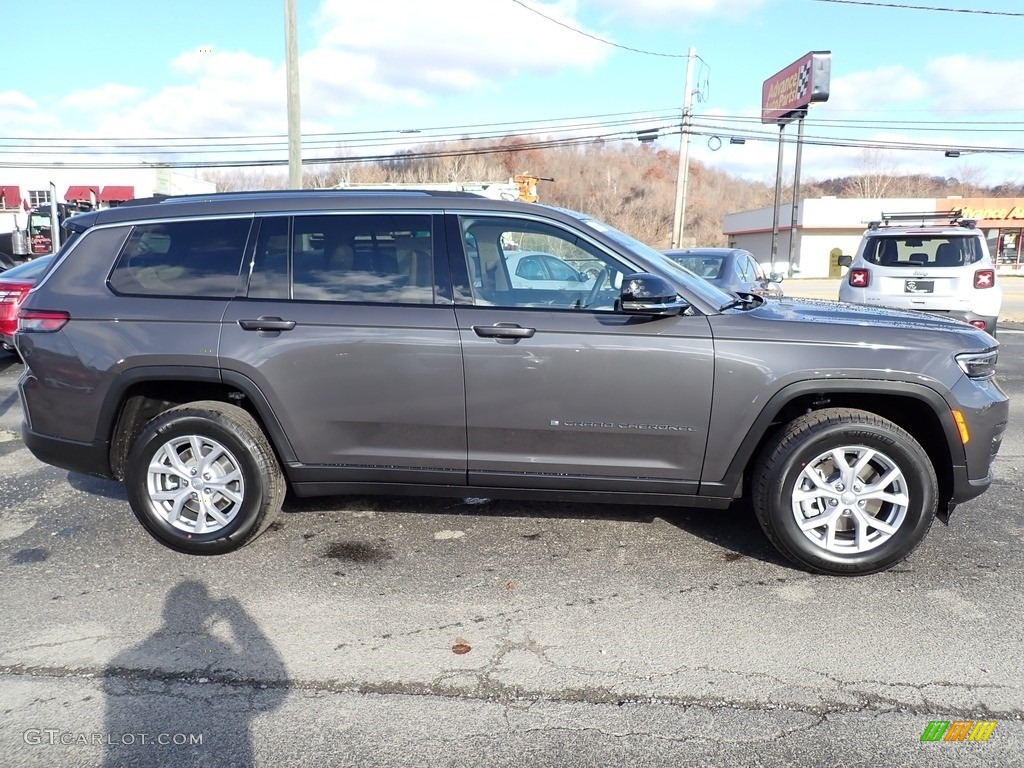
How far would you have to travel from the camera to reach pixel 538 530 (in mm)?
4438

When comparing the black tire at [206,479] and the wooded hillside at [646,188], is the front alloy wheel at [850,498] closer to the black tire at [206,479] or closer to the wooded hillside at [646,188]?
the black tire at [206,479]

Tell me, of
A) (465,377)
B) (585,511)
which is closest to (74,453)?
(465,377)

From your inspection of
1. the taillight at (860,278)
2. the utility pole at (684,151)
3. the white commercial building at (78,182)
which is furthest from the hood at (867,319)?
the white commercial building at (78,182)

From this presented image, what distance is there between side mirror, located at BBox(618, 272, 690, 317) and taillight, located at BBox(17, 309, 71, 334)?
2.93 meters

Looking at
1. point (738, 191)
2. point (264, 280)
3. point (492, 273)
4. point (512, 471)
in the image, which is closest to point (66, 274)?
point (264, 280)

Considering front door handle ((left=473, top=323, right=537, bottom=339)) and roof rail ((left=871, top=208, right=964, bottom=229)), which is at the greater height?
roof rail ((left=871, top=208, right=964, bottom=229))

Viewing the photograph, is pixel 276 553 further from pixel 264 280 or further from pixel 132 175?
pixel 132 175

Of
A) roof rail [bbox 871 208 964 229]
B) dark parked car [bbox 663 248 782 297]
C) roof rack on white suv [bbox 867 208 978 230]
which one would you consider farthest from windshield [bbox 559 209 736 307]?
roof rail [bbox 871 208 964 229]

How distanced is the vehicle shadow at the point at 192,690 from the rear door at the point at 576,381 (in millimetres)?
1379

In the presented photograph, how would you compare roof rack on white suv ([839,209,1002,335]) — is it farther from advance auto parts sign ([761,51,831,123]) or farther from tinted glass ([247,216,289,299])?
advance auto parts sign ([761,51,831,123])

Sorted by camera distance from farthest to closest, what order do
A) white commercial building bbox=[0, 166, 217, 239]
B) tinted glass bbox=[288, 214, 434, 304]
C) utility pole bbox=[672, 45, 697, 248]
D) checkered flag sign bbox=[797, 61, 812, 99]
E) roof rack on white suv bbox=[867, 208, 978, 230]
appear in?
1. white commercial building bbox=[0, 166, 217, 239]
2. checkered flag sign bbox=[797, 61, 812, 99]
3. utility pole bbox=[672, 45, 697, 248]
4. roof rack on white suv bbox=[867, 208, 978, 230]
5. tinted glass bbox=[288, 214, 434, 304]

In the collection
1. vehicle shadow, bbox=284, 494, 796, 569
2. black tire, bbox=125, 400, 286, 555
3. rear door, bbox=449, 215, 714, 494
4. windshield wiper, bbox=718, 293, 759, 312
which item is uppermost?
windshield wiper, bbox=718, 293, 759, 312

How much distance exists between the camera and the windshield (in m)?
3.88

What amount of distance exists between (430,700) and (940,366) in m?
2.79
